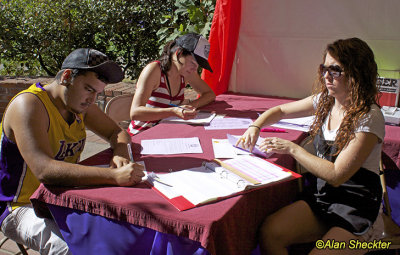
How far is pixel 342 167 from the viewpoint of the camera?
1.58m

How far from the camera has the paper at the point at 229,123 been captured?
2320mm

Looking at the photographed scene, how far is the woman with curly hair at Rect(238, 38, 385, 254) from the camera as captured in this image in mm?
1577

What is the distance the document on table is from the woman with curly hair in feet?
1.25

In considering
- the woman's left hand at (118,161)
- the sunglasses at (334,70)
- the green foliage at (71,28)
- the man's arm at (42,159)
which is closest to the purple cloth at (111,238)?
the man's arm at (42,159)

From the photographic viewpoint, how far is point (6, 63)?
612 centimetres

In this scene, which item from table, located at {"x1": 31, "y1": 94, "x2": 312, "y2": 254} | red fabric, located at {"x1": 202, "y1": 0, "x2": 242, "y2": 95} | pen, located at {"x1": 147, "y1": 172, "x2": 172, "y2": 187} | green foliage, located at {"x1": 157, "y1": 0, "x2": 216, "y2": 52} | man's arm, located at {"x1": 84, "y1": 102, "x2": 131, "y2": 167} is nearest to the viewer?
table, located at {"x1": 31, "y1": 94, "x2": 312, "y2": 254}

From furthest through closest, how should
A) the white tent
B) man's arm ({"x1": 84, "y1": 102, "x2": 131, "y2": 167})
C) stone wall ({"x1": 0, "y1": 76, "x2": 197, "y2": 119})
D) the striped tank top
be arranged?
stone wall ({"x1": 0, "y1": 76, "x2": 197, "y2": 119}) < the white tent < the striped tank top < man's arm ({"x1": 84, "y1": 102, "x2": 131, "y2": 167})

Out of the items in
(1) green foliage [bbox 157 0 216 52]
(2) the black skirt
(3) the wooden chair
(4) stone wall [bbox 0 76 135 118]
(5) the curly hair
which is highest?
(1) green foliage [bbox 157 0 216 52]

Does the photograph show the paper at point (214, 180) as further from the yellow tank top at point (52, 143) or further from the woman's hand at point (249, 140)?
the yellow tank top at point (52, 143)

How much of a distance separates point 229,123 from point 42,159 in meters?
1.30

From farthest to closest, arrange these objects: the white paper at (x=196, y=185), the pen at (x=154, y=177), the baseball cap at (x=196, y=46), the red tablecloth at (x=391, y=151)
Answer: the baseball cap at (x=196, y=46) → the red tablecloth at (x=391, y=151) → the pen at (x=154, y=177) → the white paper at (x=196, y=185)

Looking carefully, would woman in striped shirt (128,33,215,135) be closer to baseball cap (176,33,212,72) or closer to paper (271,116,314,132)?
baseball cap (176,33,212,72)

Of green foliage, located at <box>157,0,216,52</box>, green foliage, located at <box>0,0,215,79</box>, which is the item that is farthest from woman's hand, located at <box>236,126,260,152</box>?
green foliage, located at <box>0,0,215,79</box>

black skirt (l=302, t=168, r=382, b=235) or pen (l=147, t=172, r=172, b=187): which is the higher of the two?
pen (l=147, t=172, r=172, b=187)
